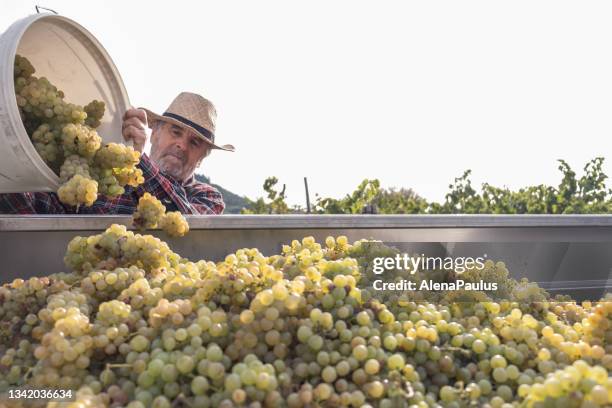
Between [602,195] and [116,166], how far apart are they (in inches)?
287

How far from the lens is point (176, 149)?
169 inches

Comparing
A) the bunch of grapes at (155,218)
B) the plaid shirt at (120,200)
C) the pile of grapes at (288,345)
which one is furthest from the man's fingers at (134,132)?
the pile of grapes at (288,345)

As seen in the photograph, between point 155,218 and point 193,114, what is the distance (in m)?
2.21

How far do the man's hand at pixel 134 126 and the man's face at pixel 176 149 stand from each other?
1.15m

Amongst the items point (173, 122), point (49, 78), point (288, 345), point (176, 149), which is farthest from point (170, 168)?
point (288, 345)

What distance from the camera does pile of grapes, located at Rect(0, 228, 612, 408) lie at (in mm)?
1115

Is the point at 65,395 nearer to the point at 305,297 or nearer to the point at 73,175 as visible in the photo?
the point at 305,297

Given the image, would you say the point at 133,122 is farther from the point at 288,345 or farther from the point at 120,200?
the point at 288,345

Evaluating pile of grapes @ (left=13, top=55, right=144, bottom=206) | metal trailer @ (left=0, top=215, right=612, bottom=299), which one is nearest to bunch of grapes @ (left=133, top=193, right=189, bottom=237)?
metal trailer @ (left=0, top=215, right=612, bottom=299)

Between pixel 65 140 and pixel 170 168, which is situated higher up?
pixel 170 168

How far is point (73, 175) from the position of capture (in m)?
2.39

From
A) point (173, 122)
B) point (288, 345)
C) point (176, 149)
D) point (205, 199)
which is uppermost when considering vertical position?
point (173, 122)

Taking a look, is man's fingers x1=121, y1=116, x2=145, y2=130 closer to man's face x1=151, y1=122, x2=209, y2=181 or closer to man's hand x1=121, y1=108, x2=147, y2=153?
man's hand x1=121, y1=108, x2=147, y2=153

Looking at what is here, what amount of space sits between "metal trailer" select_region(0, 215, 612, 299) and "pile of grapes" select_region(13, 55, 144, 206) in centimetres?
31
